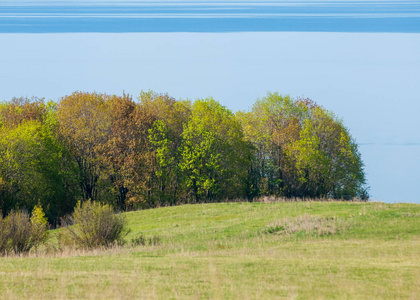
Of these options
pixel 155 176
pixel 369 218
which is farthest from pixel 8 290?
pixel 155 176

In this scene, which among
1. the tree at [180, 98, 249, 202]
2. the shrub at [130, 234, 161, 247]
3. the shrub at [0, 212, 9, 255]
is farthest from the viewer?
the tree at [180, 98, 249, 202]

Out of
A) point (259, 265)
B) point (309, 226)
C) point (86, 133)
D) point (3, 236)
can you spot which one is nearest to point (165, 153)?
point (86, 133)

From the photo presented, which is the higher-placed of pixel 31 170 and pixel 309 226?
pixel 31 170

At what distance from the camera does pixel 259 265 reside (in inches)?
838

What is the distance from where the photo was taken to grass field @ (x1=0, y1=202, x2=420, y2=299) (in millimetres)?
16609

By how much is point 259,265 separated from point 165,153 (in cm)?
4977

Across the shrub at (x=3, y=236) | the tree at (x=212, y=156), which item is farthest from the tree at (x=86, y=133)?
the shrub at (x=3, y=236)

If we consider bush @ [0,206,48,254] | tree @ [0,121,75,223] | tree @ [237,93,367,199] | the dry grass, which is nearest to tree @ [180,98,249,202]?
tree @ [237,93,367,199]

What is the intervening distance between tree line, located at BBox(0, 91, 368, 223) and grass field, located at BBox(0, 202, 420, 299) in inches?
1079

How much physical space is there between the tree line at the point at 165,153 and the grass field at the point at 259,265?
2741cm

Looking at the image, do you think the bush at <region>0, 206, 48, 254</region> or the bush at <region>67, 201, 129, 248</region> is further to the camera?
the bush at <region>67, 201, 129, 248</region>

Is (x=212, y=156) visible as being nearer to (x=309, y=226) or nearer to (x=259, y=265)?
(x=309, y=226)

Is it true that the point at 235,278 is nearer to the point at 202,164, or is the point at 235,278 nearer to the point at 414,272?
the point at 414,272

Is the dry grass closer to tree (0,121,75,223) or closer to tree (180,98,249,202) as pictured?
tree (0,121,75,223)
